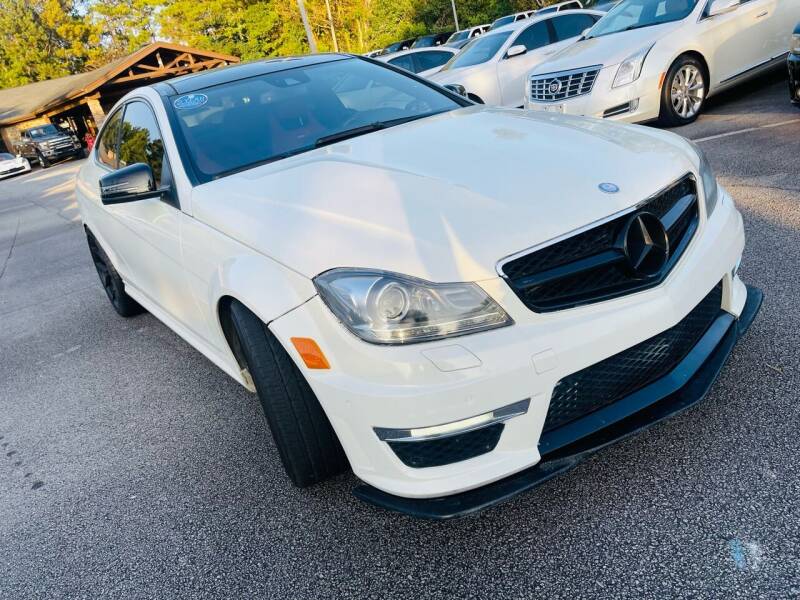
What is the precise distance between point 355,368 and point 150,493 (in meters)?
A: 1.39

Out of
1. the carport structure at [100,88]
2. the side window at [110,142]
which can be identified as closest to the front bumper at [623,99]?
the side window at [110,142]

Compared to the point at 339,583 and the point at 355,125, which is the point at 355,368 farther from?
the point at 355,125

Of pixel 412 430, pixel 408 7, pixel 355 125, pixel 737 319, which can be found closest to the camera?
pixel 412 430

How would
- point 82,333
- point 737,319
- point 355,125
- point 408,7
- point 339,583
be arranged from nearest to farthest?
point 339,583, point 737,319, point 355,125, point 82,333, point 408,7

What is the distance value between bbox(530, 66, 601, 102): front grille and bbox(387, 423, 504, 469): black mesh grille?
6214mm

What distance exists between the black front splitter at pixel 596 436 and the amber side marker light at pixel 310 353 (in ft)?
1.44

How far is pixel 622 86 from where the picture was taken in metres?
7.16

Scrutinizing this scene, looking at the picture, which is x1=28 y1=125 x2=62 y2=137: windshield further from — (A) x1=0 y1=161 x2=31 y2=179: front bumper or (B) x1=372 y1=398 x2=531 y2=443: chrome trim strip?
(B) x1=372 y1=398 x2=531 y2=443: chrome trim strip

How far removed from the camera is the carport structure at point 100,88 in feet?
113

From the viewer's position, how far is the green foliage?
1900 inches

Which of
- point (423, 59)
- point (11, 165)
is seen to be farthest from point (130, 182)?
point (11, 165)

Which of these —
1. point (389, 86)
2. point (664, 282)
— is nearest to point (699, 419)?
point (664, 282)

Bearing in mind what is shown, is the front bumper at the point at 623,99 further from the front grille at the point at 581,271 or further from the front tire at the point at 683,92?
the front grille at the point at 581,271

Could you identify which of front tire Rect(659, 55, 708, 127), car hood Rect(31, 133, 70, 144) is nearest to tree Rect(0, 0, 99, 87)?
car hood Rect(31, 133, 70, 144)
